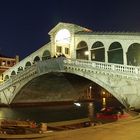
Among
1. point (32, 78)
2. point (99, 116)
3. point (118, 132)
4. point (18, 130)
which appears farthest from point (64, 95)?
point (118, 132)

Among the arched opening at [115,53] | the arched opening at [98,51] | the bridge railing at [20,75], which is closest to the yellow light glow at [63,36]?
the arched opening at [98,51]

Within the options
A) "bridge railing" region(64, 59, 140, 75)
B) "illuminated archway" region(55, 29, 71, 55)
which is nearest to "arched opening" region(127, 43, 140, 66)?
"bridge railing" region(64, 59, 140, 75)

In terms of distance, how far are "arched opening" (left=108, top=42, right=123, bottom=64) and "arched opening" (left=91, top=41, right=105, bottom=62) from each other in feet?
2.55

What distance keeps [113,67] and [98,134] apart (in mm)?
13512

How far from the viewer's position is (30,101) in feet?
116

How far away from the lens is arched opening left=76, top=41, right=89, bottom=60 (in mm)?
30159

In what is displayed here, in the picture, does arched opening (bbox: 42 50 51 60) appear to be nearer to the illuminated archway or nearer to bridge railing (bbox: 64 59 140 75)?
the illuminated archway

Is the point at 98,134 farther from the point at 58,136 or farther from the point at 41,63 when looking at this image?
the point at 41,63

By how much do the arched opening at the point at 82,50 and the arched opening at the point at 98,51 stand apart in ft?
3.41

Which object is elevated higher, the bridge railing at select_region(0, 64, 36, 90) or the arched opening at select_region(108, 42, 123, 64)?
the arched opening at select_region(108, 42, 123, 64)

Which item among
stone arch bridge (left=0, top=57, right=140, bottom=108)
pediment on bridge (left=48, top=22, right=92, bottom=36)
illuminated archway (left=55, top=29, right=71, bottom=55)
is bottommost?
stone arch bridge (left=0, top=57, right=140, bottom=108)

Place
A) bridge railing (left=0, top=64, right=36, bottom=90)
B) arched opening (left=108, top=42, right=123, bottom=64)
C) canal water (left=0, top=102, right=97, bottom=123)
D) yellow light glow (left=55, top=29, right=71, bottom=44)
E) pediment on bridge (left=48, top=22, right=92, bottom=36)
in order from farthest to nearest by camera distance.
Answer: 1. yellow light glow (left=55, top=29, right=71, bottom=44)
2. pediment on bridge (left=48, top=22, right=92, bottom=36)
3. bridge railing (left=0, top=64, right=36, bottom=90)
4. arched opening (left=108, top=42, right=123, bottom=64)
5. canal water (left=0, top=102, right=97, bottom=123)

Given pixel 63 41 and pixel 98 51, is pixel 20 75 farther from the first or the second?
pixel 98 51

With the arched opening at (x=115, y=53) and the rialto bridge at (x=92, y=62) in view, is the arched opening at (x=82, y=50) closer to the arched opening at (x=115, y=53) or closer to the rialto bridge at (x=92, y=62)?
the rialto bridge at (x=92, y=62)
